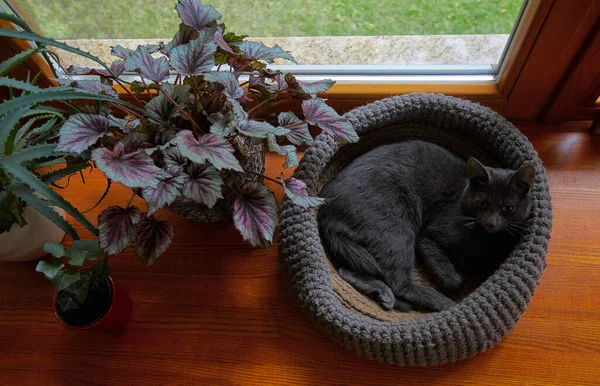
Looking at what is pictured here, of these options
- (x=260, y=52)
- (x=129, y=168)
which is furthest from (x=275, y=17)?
(x=129, y=168)

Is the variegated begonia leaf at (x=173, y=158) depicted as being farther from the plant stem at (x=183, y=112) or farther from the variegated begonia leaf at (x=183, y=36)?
the variegated begonia leaf at (x=183, y=36)

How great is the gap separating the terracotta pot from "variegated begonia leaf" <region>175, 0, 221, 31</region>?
0.63 metres

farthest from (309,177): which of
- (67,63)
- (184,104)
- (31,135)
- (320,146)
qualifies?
(67,63)

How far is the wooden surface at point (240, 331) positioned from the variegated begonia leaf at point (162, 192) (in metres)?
0.48

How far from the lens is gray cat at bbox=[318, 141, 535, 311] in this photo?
1.15m

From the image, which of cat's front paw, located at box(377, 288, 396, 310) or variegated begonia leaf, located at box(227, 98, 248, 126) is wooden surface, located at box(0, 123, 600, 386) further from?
variegated begonia leaf, located at box(227, 98, 248, 126)

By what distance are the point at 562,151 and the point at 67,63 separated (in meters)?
1.62

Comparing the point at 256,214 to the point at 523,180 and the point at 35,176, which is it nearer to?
the point at 35,176

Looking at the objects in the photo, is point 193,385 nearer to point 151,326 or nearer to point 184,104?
point 151,326

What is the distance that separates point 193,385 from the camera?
3.84ft

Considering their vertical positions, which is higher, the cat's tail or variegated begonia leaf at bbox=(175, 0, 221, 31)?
variegated begonia leaf at bbox=(175, 0, 221, 31)

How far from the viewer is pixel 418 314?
1160 mm

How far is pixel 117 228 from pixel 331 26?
0.94m

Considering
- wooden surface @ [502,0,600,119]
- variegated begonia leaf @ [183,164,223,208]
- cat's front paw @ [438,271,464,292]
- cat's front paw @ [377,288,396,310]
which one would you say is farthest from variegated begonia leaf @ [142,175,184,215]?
wooden surface @ [502,0,600,119]
